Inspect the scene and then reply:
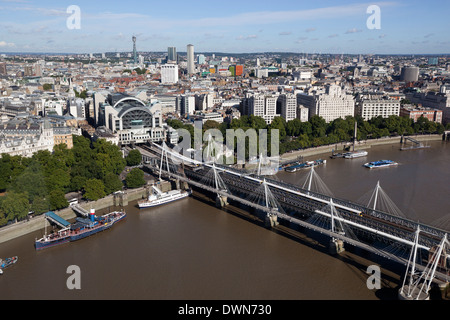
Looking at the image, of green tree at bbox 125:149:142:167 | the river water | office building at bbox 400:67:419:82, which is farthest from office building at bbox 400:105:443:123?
office building at bbox 400:67:419:82

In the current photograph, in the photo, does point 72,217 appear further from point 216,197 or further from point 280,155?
point 280,155

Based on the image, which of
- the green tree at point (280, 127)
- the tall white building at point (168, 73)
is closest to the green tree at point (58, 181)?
the green tree at point (280, 127)

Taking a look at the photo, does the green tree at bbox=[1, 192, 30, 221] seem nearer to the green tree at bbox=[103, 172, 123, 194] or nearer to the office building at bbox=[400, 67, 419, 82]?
the green tree at bbox=[103, 172, 123, 194]

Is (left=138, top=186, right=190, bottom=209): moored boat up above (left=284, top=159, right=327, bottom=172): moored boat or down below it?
below

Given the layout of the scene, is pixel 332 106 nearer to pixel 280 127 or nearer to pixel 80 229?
pixel 280 127

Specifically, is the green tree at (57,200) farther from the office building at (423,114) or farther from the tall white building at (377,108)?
the office building at (423,114)

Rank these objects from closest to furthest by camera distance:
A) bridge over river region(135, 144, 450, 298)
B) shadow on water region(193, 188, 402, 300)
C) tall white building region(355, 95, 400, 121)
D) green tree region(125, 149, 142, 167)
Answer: shadow on water region(193, 188, 402, 300)
bridge over river region(135, 144, 450, 298)
green tree region(125, 149, 142, 167)
tall white building region(355, 95, 400, 121)

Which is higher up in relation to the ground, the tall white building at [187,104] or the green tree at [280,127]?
the tall white building at [187,104]

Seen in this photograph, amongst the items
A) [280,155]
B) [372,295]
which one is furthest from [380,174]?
[372,295]
